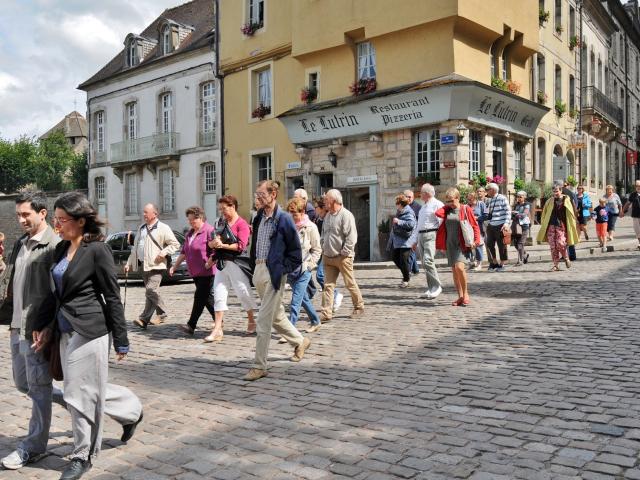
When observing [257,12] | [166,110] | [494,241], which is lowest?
[494,241]

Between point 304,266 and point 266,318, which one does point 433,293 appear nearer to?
point 304,266

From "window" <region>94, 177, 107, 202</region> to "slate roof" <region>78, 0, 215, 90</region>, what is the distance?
4.76 meters

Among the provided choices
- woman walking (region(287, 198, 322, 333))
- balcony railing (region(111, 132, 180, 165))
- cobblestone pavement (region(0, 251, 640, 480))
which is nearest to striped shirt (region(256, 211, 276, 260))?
cobblestone pavement (region(0, 251, 640, 480))

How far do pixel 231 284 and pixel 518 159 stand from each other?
16.5m

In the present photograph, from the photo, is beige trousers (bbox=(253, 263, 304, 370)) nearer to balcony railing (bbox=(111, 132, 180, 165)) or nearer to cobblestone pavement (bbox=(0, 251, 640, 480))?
cobblestone pavement (bbox=(0, 251, 640, 480))

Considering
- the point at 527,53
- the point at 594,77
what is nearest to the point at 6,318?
the point at 527,53

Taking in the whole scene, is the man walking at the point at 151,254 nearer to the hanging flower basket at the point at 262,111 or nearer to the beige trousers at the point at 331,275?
the beige trousers at the point at 331,275

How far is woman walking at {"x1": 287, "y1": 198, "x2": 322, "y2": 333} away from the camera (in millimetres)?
7812

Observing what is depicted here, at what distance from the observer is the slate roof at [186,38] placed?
27.7m

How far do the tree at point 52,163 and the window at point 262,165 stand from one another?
46.7 metres

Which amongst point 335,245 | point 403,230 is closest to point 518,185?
point 403,230

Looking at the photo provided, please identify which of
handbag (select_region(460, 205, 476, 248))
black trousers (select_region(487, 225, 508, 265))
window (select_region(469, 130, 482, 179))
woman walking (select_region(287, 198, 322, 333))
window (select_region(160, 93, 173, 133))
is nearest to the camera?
woman walking (select_region(287, 198, 322, 333))

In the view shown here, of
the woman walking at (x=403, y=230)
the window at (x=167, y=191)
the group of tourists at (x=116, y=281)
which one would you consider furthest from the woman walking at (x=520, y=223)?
the window at (x=167, y=191)

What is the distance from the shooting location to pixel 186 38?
28.8 m
